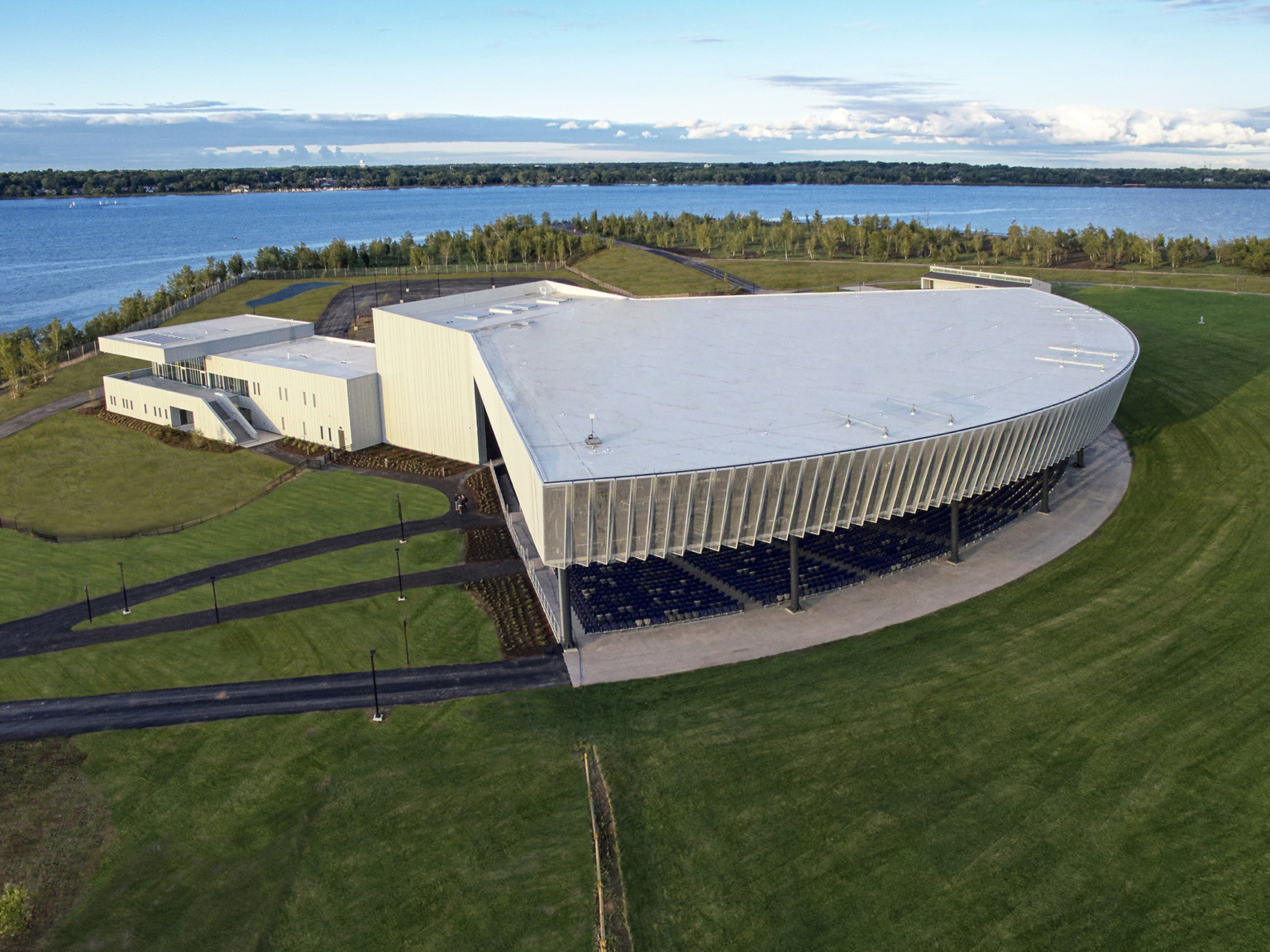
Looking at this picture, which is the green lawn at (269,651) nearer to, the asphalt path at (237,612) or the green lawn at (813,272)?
the asphalt path at (237,612)

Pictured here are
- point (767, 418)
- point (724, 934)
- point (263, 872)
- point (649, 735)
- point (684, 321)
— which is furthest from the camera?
point (684, 321)

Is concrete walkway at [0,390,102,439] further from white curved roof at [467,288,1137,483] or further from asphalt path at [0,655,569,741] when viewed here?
asphalt path at [0,655,569,741]

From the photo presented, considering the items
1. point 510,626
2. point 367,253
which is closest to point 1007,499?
point 510,626

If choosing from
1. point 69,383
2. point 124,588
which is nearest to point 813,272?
point 69,383

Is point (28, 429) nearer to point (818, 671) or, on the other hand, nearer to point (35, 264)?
point (818, 671)

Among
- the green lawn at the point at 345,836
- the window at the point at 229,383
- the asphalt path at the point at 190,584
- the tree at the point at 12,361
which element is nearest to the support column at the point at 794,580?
the green lawn at the point at 345,836

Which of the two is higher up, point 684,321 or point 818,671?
point 684,321

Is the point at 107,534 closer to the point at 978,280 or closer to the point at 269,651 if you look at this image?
the point at 269,651
